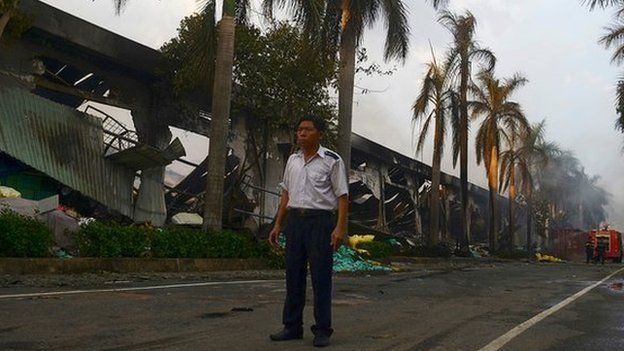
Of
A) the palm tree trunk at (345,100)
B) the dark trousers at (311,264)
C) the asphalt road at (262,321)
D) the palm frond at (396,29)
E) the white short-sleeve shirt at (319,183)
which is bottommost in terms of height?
the asphalt road at (262,321)

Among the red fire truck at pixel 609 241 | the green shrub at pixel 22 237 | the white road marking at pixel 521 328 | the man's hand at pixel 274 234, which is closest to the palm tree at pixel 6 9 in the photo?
the green shrub at pixel 22 237

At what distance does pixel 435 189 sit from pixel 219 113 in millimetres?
16839

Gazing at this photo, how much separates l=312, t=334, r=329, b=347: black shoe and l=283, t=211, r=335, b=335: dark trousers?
34 millimetres

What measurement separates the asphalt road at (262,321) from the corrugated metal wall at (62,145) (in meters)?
8.69

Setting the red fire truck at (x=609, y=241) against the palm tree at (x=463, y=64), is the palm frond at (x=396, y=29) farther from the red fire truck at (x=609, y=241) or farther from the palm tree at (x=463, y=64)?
the red fire truck at (x=609, y=241)

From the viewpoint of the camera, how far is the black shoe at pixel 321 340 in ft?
15.1

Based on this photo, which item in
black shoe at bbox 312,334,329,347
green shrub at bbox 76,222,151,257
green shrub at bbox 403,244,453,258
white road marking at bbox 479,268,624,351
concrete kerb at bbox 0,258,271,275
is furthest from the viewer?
green shrub at bbox 403,244,453,258

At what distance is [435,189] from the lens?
2977 cm

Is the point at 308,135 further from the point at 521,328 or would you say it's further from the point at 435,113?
the point at 435,113

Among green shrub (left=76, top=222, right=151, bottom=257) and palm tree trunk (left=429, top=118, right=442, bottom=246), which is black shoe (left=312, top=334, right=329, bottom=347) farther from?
palm tree trunk (left=429, top=118, right=442, bottom=246)

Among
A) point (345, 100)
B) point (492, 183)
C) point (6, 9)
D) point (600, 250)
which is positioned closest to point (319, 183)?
point (6, 9)

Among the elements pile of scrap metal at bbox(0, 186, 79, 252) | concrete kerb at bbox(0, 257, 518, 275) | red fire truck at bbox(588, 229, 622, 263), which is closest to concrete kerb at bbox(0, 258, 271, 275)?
concrete kerb at bbox(0, 257, 518, 275)

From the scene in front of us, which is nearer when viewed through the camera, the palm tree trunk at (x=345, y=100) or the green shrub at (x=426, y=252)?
the palm tree trunk at (x=345, y=100)

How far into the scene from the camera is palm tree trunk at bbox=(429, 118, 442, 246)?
96.6 ft
